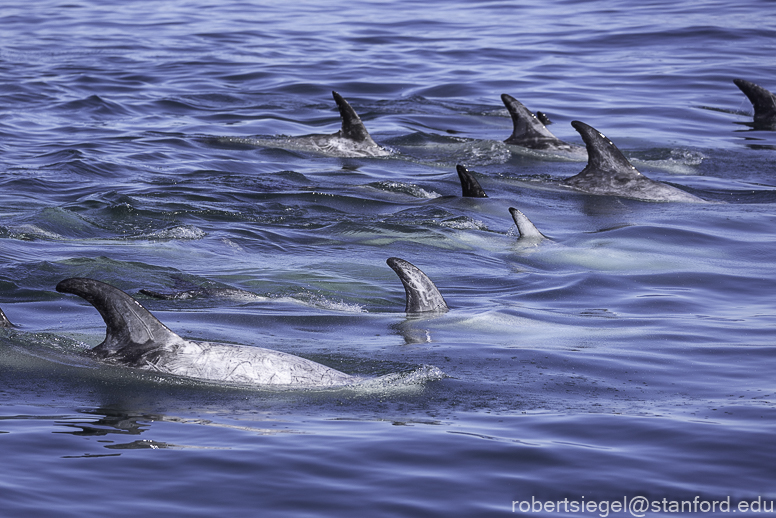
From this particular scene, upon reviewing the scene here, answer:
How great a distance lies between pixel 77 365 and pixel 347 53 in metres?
19.2

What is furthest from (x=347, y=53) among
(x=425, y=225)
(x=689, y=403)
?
(x=689, y=403)

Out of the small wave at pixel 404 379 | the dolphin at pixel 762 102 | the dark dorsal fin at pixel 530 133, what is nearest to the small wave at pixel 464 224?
the dark dorsal fin at pixel 530 133

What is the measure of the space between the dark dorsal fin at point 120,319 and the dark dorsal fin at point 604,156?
7933 millimetres

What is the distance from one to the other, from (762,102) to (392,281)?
33.5 feet

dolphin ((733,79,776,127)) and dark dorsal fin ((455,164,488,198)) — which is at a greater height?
dolphin ((733,79,776,127))

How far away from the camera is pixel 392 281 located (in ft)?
31.4

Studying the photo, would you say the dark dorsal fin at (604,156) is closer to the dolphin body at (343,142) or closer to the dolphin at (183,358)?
the dolphin body at (343,142)

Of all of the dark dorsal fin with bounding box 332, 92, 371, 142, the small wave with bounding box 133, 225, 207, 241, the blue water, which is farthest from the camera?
the dark dorsal fin with bounding box 332, 92, 371, 142

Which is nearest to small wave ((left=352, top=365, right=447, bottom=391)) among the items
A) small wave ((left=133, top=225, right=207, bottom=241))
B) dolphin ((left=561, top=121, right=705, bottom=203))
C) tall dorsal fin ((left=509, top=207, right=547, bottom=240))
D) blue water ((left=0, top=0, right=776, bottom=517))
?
blue water ((left=0, top=0, right=776, bottom=517))

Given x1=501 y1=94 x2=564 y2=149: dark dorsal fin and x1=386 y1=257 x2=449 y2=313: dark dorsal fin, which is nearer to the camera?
x1=386 y1=257 x2=449 y2=313: dark dorsal fin

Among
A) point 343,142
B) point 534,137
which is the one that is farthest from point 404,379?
point 534,137

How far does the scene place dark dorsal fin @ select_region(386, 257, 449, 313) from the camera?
316 inches

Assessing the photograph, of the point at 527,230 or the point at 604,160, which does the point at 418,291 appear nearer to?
the point at 527,230

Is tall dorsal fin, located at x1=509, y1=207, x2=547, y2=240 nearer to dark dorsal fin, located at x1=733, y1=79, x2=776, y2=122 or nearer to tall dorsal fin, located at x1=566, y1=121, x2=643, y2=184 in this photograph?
tall dorsal fin, located at x1=566, y1=121, x2=643, y2=184
